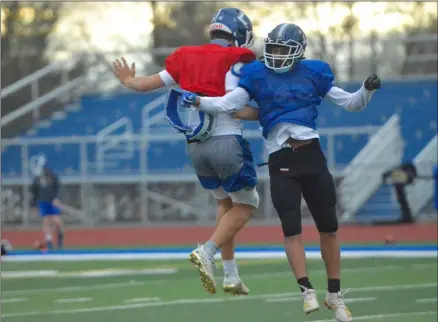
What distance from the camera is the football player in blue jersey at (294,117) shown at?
24.8ft

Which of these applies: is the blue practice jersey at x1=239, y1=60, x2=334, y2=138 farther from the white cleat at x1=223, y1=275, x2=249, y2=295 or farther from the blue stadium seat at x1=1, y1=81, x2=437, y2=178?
the blue stadium seat at x1=1, y1=81, x2=437, y2=178

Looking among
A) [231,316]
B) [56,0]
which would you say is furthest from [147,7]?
[231,316]

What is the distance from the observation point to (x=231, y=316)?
891 cm

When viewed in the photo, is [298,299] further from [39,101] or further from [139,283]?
[39,101]

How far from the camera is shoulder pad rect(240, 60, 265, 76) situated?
766 centimetres

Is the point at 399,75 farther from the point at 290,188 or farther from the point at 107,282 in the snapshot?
the point at 290,188

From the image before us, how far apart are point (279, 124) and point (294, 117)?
127 mm

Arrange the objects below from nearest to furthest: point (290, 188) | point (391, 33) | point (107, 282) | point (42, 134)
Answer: point (290, 188)
point (107, 282)
point (42, 134)
point (391, 33)

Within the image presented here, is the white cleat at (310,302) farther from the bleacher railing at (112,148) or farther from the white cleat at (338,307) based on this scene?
the bleacher railing at (112,148)

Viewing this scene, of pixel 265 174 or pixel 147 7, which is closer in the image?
pixel 265 174

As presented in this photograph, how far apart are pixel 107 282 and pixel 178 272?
1287 mm

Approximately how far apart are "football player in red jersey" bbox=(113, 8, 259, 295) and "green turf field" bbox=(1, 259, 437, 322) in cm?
96

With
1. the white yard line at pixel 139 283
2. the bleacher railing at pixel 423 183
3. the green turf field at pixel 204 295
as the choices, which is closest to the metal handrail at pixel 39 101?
the bleacher railing at pixel 423 183

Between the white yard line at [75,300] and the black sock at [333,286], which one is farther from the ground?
the black sock at [333,286]
